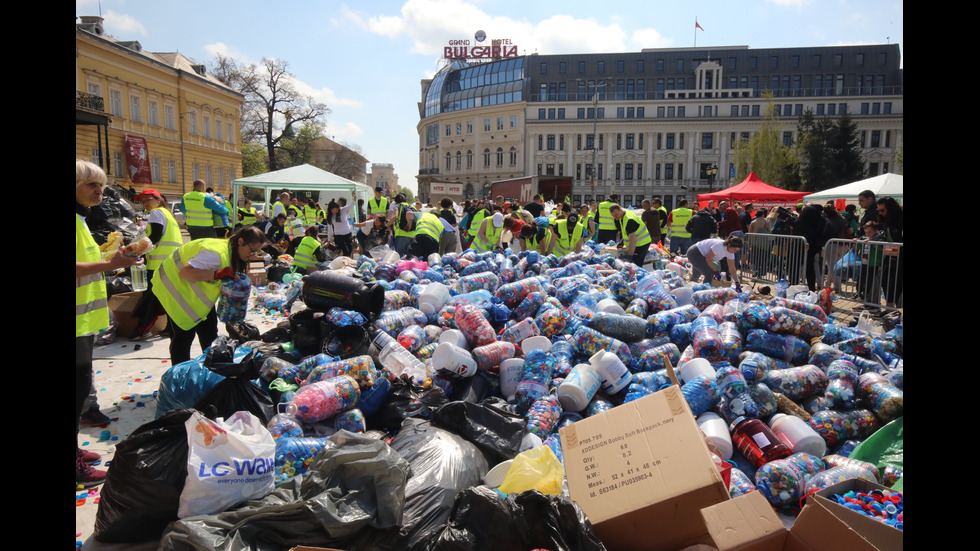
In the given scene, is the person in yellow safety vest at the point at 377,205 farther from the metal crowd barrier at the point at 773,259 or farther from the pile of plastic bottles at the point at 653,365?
the metal crowd barrier at the point at 773,259

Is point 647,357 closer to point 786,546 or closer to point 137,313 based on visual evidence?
point 786,546

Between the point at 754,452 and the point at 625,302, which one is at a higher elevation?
the point at 625,302

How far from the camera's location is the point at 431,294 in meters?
5.40

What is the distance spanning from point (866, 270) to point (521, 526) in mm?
7564

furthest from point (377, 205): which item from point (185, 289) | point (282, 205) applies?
point (185, 289)

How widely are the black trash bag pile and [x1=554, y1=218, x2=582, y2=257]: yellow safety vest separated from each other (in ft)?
20.0

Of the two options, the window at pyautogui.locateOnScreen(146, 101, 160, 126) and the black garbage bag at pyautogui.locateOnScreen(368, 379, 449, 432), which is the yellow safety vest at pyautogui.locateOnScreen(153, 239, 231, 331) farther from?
the window at pyautogui.locateOnScreen(146, 101, 160, 126)

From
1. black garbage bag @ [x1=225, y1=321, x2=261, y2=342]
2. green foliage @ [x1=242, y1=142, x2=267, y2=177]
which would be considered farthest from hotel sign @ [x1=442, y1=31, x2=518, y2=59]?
black garbage bag @ [x1=225, y1=321, x2=261, y2=342]

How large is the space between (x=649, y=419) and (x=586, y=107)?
2615 inches

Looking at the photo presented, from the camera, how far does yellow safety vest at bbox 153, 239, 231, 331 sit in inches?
150

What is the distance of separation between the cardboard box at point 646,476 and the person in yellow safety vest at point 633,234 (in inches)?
255

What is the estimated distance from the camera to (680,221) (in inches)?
475

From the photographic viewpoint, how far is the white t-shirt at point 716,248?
7.22 m
